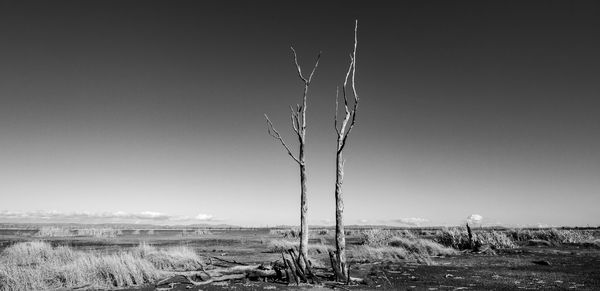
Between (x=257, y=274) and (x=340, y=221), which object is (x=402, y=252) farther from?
(x=257, y=274)

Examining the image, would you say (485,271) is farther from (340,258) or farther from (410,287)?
(340,258)

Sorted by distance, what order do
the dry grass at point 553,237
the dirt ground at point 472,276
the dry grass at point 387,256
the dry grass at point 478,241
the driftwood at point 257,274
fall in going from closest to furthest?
1. the dirt ground at point 472,276
2. the driftwood at point 257,274
3. the dry grass at point 387,256
4. the dry grass at point 478,241
5. the dry grass at point 553,237

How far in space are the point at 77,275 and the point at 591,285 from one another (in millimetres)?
17272

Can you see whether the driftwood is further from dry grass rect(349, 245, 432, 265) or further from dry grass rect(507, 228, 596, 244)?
dry grass rect(507, 228, 596, 244)

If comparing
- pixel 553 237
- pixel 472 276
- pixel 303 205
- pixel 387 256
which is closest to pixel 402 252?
pixel 387 256

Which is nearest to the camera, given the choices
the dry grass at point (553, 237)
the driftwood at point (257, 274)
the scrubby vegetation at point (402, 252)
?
the driftwood at point (257, 274)

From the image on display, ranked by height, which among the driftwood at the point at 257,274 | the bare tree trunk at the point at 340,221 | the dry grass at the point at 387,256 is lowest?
the dry grass at the point at 387,256

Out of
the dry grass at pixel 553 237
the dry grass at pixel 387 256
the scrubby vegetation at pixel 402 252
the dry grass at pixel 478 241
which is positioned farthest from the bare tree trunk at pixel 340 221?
the dry grass at pixel 553 237

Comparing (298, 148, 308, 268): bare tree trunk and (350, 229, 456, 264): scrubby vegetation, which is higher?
(298, 148, 308, 268): bare tree trunk

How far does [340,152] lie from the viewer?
14.6 m

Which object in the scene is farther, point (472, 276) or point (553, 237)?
point (553, 237)

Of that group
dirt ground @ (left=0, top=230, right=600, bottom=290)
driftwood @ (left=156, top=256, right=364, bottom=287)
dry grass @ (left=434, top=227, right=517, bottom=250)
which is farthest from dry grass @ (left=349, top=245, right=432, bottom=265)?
driftwood @ (left=156, top=256, right=364, bottom=287)

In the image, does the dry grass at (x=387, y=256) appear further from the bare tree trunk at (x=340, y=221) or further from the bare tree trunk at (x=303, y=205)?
the bare tree trunk at (x=340, y=221)

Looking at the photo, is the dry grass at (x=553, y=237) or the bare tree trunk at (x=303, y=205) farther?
the dry grass at (x=553, y=237)
